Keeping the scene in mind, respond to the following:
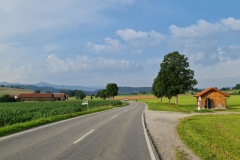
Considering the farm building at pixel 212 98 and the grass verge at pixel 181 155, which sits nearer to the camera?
the grass verge at pixel 181 155

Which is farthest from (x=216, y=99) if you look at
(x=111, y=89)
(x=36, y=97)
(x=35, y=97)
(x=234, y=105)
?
(x=35, y=97)

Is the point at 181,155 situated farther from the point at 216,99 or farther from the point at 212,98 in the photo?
the point at 212,98

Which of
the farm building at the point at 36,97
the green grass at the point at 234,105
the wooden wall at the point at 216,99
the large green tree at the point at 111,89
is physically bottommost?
the green grass at the point at 234,105

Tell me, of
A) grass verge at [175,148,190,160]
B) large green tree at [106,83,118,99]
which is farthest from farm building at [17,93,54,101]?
grass verge at [175,148,190,160]

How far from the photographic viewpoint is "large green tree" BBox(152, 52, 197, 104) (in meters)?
71.4

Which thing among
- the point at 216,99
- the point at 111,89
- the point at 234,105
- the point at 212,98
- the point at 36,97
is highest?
the point at 111,89

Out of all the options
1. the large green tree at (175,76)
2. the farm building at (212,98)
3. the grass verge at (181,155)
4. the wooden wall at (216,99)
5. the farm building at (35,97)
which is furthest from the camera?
the farm building at (35,97)

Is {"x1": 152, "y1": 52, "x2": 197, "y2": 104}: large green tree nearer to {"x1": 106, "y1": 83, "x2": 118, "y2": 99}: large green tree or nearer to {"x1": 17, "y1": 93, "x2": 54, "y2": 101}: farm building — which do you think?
{"x1": 106, "y1": 83, "x2": 118, "y2": 99}: large green tree

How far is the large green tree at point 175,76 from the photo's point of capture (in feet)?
234

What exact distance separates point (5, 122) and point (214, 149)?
1487 cm

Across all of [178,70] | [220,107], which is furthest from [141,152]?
[178,70]

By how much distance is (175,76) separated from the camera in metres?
72.4

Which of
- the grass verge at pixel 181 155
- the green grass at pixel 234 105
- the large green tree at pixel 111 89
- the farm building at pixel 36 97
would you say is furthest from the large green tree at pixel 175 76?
the farm building at pixel 36 97

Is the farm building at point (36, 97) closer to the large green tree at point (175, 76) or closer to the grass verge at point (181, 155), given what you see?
the large green tree at point (175, 76)
